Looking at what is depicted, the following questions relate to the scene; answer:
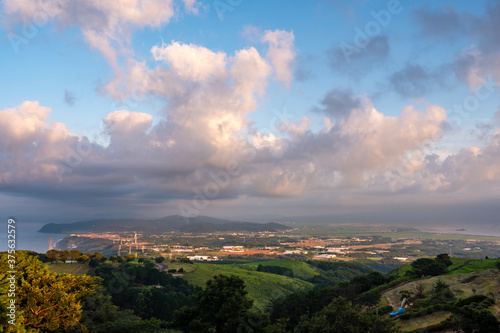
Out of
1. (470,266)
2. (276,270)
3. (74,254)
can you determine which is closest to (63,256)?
(74,254)

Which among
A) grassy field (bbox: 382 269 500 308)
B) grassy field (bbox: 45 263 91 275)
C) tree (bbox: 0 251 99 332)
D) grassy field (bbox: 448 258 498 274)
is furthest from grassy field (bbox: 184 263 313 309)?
tree (bbox: 0 251 99 332)

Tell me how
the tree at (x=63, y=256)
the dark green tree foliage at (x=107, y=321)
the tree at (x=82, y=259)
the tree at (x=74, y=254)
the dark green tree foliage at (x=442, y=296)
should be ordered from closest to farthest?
1. the dark green tree foliage at (x=107, y=321)
2. the dark green tree foliage at (x=442, y=296)
3. the tree at (x=63, y=256)
4. the tree at (x=74, y=254)
5. the tree at (x=82, y=259)

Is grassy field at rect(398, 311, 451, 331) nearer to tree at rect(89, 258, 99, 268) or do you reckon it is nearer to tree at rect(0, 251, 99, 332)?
tree at rect(0, 251, 99, 332)

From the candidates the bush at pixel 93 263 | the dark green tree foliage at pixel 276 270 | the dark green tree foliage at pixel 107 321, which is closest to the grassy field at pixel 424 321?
the dark green tree foliage at pixel 107 321

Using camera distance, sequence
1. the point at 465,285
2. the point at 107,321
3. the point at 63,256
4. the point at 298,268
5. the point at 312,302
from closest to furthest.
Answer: the point at 107,321
the point at 465,285
the point at 312,302
the point at 63,256
the point at 298,268

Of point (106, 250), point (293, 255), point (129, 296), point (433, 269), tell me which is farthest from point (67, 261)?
point (293, 255)

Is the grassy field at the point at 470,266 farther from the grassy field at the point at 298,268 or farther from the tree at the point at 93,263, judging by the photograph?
the tree at the point at 93,263

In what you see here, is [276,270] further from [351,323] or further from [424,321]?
[351,323]
